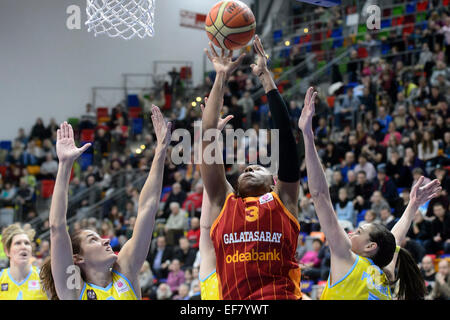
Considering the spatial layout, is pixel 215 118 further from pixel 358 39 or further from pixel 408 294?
pixel 358 39

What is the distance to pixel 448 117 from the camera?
421 inches

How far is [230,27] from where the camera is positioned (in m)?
4.00

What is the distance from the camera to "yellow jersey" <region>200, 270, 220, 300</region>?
3.71 metres

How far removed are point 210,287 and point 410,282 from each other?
1.16 m

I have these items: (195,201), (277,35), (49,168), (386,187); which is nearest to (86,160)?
(49,168)

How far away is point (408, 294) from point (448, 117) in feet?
24.7

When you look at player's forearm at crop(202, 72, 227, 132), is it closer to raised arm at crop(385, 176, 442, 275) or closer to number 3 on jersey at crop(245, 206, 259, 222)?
number 3 on jersey at crop(245, 206, 259, 222)

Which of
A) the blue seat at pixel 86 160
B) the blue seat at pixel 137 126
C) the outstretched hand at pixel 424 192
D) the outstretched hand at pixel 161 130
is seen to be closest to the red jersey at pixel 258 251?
the outstretched hand at pixel 161 130

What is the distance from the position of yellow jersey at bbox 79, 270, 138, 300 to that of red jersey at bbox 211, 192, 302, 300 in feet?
1.61

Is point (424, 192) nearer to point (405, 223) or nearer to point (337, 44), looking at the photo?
point (405, 223)

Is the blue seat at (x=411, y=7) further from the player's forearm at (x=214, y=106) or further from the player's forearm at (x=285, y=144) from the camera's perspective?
the player's forearm at (x=285, y=144)

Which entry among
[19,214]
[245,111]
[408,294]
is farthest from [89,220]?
[408,294]

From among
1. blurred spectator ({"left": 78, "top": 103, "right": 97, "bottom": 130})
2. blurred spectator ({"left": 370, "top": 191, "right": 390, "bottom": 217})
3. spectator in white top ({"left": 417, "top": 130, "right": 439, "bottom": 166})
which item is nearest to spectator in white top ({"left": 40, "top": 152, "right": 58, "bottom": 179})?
blurred spectator ({"left": 78, "top": 103, "right": 97, "bottom": 130})

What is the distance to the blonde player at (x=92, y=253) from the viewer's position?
10.5ft
